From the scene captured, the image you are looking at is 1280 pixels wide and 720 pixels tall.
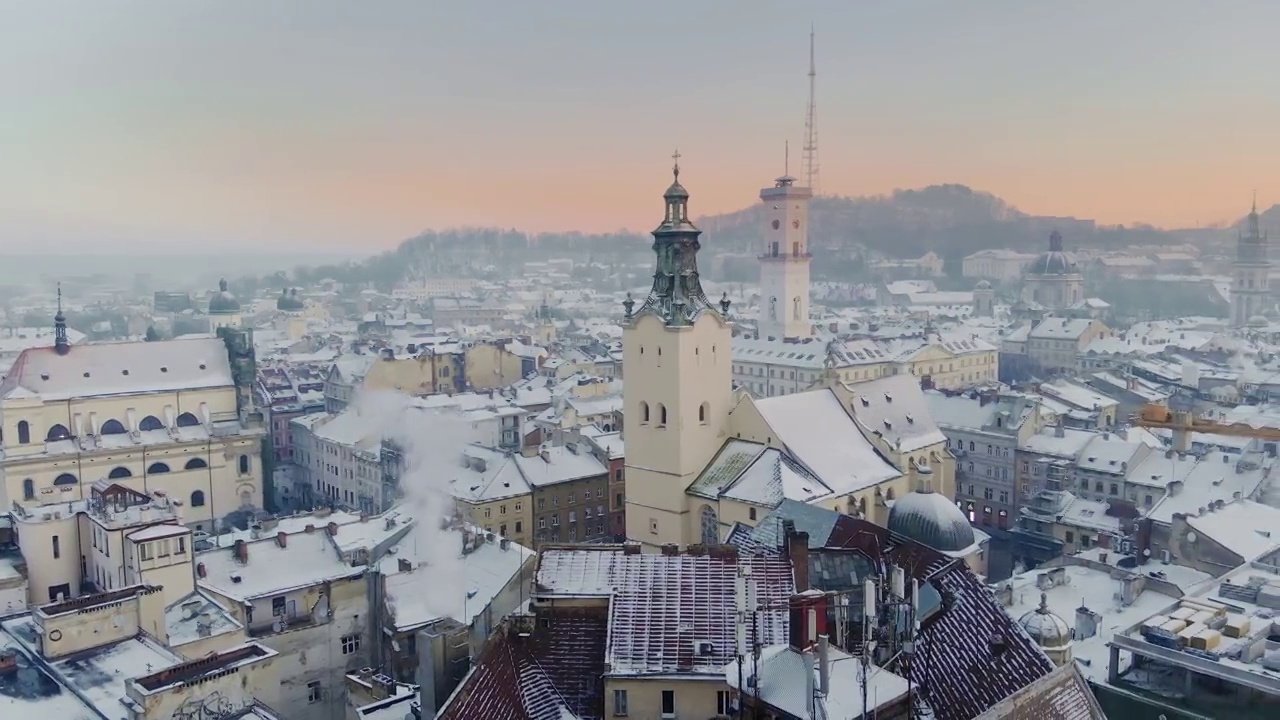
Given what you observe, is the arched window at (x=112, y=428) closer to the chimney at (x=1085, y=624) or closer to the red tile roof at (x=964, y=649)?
the red tile roof at (x=964, y=649)

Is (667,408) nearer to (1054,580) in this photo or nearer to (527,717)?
(1054,580)

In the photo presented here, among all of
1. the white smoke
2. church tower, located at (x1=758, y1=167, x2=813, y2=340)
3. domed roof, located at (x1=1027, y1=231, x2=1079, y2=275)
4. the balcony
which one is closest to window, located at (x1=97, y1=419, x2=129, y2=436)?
the white smoke

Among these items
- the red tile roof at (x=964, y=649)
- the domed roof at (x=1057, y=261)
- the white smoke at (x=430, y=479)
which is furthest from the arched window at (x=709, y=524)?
the domed roof at (x=1057, y=261)

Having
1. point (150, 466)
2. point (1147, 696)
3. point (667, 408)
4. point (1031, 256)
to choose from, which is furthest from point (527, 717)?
point (1031, 256)

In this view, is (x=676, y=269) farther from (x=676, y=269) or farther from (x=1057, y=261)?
(x=1057, y=261)

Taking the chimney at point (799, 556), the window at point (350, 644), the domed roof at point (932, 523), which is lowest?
the window at point (350, 644)

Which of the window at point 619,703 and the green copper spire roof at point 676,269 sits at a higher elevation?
the green copper spire roof at point 676,269
